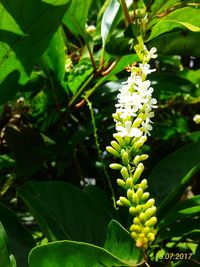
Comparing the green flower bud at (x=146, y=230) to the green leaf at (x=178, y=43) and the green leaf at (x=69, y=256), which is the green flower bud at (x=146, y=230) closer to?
the green leaf at (x=69, y=256)

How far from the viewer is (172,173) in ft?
3.13

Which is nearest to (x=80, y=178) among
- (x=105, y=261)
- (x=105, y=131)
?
(x=105, y=131)

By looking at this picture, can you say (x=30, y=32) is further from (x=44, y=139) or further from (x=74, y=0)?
(x=44, y=139)

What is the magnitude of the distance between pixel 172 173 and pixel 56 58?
1.15 feet

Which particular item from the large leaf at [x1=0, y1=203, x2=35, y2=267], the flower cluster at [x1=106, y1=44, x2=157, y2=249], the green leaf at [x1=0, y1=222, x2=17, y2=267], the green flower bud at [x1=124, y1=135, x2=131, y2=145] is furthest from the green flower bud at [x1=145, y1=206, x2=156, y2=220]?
the large leaf at [x1=0, y1=203, x2=35, y2=267]

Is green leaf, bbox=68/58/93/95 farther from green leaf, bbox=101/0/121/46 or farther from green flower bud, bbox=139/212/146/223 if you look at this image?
green flower bud, bbox=139/212/146/223

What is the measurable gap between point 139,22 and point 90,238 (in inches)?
14.5

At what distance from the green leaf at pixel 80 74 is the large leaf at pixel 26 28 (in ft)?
0.55

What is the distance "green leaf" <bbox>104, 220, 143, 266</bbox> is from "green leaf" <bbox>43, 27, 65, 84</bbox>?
482 mm

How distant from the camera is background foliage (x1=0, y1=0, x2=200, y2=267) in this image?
80cm

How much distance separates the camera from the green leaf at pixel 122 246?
685 mm

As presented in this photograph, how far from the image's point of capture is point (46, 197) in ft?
2.79

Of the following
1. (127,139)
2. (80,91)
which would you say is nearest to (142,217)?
(127,139)

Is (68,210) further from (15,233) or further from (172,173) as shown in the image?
(172,173)
